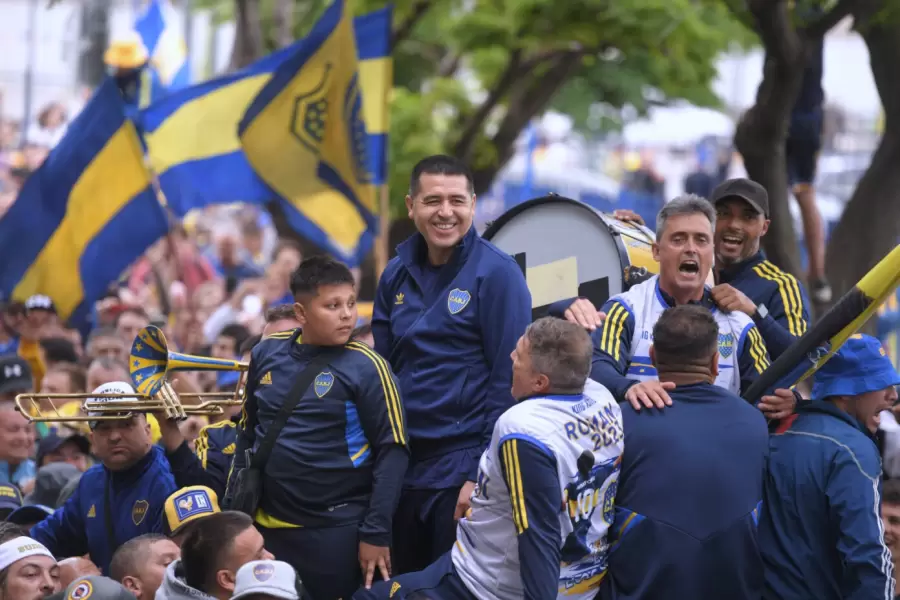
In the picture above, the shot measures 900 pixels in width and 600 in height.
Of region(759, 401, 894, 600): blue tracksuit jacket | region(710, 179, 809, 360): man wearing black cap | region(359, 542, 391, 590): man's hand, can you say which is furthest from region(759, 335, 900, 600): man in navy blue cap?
region(359, 542, 391, 590): man's hand

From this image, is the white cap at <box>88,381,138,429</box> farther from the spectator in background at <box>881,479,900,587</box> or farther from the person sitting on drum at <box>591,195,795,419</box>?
the spectator in background at <box>881,479,900,587</box>

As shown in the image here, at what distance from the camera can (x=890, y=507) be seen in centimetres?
663

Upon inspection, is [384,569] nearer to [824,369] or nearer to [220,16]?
[824,369]

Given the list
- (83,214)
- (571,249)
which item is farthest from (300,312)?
(83,214)

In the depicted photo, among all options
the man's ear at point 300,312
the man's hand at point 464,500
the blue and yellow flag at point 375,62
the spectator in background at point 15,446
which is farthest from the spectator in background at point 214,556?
the blue and yellow flag at point 375,62

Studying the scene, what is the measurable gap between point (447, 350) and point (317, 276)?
1.94 feet

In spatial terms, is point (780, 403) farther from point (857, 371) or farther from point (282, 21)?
point (282, 21)

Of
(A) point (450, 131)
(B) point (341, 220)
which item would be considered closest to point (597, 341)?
(B) point (341, 220)

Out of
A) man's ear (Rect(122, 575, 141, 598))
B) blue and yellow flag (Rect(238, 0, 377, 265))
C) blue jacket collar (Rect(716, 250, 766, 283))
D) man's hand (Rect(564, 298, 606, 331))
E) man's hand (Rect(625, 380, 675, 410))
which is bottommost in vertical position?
man's ear (Rect(122, 575, 141, 598))

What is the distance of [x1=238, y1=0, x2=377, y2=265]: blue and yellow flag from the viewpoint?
41.7 ft

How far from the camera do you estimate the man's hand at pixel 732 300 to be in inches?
229

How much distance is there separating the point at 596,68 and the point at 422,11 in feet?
8.76

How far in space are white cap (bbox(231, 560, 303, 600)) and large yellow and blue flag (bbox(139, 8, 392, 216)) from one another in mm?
8285

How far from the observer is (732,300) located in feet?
19.1
